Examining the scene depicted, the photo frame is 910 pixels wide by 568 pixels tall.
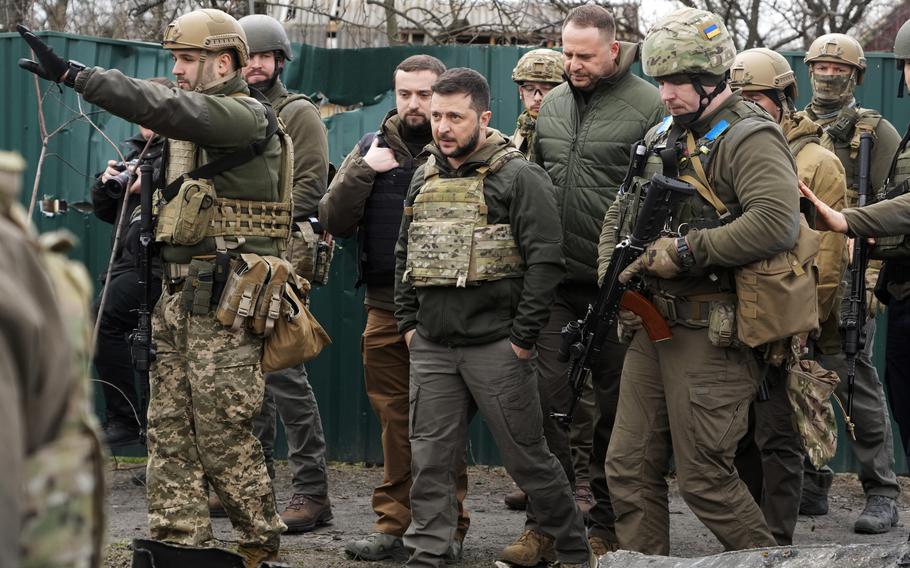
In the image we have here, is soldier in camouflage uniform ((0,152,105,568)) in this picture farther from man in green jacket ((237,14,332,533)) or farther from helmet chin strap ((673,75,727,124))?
man in green jacket ((237,14,332,533))

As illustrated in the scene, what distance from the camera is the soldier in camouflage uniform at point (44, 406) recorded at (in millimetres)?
1702

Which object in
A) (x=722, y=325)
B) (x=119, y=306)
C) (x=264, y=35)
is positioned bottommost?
(x=119, y=306)

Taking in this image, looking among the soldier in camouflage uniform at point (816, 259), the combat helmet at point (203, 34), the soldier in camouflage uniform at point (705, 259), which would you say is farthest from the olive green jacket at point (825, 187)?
the combat helmet at point (203, 34)

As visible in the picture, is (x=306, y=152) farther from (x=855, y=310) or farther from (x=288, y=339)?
(x=855, y=310)

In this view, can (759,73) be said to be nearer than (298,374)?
→ Yes

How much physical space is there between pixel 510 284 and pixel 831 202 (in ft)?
5.54

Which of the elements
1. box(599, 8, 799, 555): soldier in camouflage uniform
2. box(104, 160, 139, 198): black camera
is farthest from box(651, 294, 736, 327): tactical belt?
box(104, 160, 139, 198): black camera

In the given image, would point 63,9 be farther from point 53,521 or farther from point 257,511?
point 53,521

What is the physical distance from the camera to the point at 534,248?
5.05m

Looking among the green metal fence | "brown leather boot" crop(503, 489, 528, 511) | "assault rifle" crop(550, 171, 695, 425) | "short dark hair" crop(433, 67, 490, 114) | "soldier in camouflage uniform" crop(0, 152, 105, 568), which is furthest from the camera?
the green metal fence

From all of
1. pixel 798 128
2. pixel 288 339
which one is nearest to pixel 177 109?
pixel 288 339

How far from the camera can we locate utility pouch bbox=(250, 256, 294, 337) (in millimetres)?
5035

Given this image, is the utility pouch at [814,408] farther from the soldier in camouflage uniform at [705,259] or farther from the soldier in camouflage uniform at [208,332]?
the soldier in camouflage uniform at [208,332]

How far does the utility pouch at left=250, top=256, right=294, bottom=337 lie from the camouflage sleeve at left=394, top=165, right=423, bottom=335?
19.9 inches
